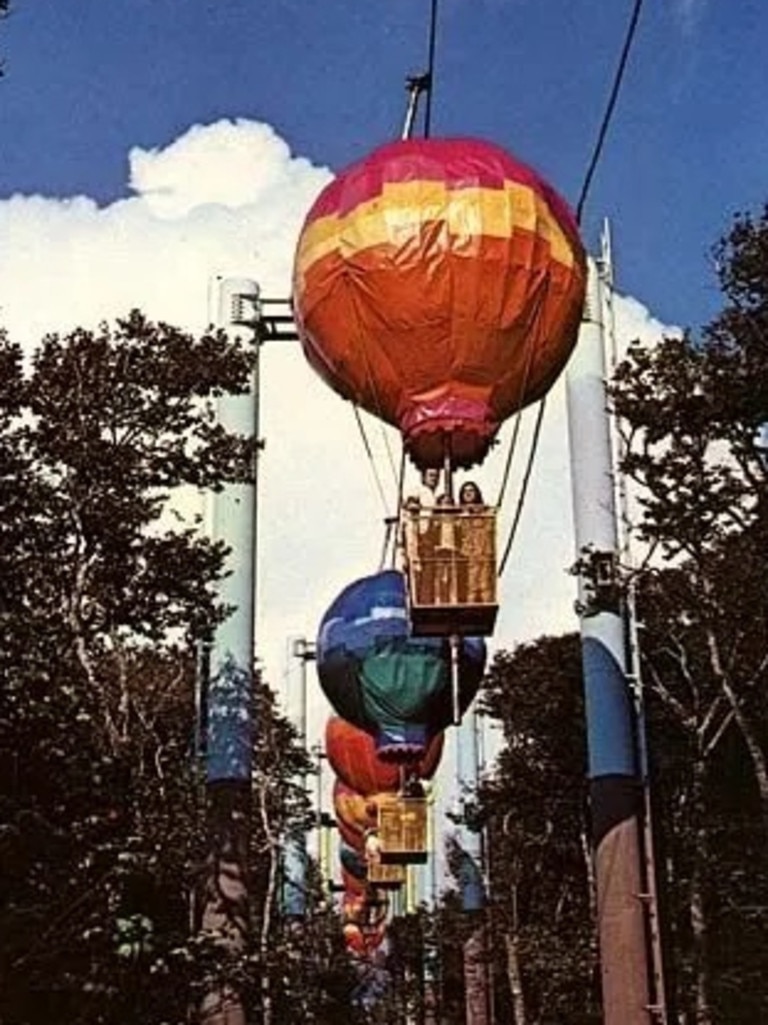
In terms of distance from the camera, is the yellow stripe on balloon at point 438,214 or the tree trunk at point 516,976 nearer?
the yellow stripe on balloon at point 438,214

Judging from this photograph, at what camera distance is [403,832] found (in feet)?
64.2

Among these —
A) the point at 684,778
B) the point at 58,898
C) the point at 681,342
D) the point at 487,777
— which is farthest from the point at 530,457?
the point at 487,777

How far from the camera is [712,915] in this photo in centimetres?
2697

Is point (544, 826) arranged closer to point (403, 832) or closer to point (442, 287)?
point (403, 832)

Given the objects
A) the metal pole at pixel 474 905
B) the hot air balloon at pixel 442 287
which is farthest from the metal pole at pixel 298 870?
the hot air balloon at pixel 442 287

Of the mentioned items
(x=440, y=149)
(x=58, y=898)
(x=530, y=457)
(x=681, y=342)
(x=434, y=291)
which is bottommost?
(x=58, y=898)

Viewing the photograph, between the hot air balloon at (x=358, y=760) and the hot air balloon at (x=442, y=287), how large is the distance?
12.1m

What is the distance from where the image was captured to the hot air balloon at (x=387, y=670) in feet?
61.5

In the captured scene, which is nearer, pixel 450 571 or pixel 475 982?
pixel 450 571

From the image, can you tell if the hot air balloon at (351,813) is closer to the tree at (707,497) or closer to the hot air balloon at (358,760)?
the hot air balloon at (358,760)

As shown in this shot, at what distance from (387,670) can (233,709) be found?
145 inches

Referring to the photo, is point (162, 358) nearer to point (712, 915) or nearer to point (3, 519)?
point (3, 519)

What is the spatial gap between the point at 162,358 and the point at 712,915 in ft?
48.1

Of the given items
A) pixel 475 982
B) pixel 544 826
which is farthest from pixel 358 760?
pixel 475 982
